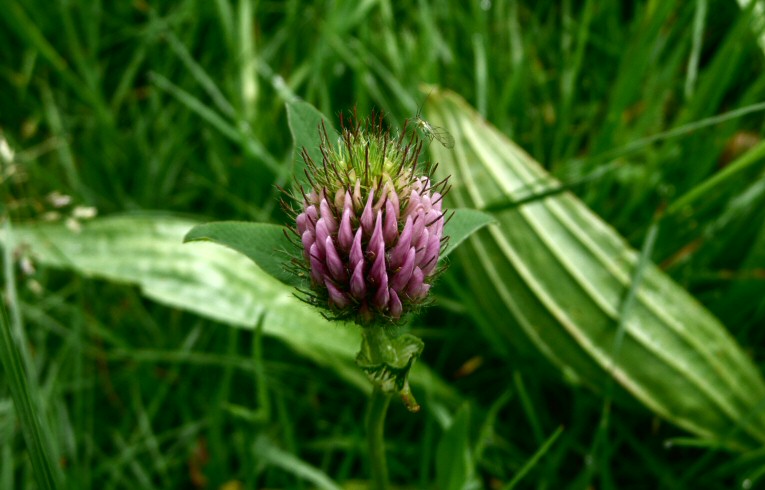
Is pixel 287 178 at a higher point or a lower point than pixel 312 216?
lower

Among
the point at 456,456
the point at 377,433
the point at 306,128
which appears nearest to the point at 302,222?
the point at 306,128

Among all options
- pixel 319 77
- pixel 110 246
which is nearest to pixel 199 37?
pixel 319 77

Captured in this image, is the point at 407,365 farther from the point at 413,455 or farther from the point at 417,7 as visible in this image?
the point at 417,7

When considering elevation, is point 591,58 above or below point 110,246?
above

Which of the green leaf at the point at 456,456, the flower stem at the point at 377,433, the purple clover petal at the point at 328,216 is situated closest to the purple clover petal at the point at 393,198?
the purple clover petal at the point at 328,216

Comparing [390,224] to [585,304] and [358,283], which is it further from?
[585,304]
